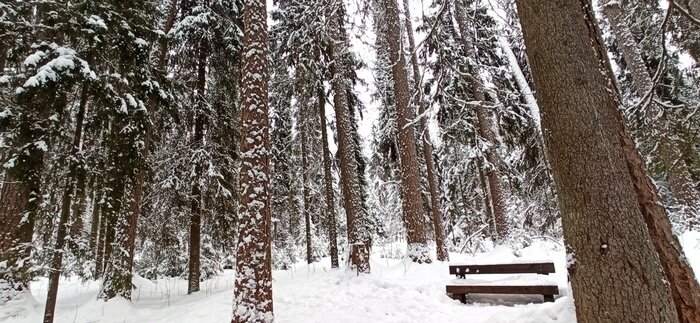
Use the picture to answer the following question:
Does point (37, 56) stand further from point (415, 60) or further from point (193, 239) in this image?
point (415, 60)

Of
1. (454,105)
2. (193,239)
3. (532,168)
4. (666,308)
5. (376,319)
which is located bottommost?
(376,319)

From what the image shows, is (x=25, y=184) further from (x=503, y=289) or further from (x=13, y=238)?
(x=503, y=289)

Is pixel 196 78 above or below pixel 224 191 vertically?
above

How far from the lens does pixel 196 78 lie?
11.5m

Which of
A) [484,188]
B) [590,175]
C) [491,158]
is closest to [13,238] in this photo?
[590,175]

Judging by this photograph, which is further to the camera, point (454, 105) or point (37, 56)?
point (454, 105)

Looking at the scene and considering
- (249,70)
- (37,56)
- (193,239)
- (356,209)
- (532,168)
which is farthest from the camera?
(532,168)

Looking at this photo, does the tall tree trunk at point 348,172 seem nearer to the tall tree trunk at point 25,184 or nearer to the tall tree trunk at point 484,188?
the tall tree trunk at point 484,188

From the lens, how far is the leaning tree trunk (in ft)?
7.58

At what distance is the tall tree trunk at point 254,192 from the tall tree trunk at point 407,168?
4.12 metres

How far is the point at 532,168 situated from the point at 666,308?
11393 mm

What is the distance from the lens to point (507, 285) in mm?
5691

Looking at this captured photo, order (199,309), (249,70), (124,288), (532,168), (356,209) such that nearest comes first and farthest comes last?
1. (249,70)
2. (199,309)
3. (124,288)
4. (356,209)
5. (532,168)

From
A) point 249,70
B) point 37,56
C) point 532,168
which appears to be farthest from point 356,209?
point 532,168
